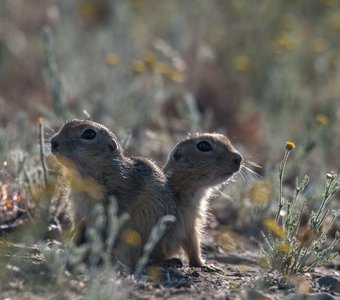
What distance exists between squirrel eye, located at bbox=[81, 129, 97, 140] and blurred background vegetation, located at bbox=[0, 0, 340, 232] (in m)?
2.52

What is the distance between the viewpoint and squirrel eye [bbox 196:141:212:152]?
6.47 m

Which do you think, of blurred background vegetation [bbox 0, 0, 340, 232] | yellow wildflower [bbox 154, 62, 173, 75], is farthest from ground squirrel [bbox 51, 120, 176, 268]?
yellow wildflower [bbox 154, 62, 173, 75]

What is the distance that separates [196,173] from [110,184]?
829 millimetres

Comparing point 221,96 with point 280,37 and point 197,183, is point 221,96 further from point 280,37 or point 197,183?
point 197,183

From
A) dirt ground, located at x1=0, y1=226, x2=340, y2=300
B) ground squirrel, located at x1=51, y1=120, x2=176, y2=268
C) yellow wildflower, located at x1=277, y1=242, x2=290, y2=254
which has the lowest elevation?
dirt ground, located at x1=0, y1=226, x2=340, y2=300

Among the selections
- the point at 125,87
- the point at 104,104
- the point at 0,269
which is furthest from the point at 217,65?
the point at 0,269

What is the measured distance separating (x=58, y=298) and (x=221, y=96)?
24.8ft

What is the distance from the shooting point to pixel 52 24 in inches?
525

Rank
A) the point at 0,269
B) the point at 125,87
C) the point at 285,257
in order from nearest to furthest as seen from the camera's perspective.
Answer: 1. the point at 0,269
2. the point at 285,257
3. the point at 125,87

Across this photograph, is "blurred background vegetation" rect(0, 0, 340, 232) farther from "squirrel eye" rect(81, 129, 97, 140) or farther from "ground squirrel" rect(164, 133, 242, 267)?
"squirrel eye" rect(81, 129, 97, 140)

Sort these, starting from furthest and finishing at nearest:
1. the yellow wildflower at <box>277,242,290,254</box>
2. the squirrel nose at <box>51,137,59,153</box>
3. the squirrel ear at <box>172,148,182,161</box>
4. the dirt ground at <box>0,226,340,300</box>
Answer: the squirrel ear at <box>172,148,182,161</box>, the squirrel nose at <box>51,137,59,153</box>, the yellow wildflower at <box>277,242,290,254</box>, the dirt ground at <box>0,226,340,300</box>

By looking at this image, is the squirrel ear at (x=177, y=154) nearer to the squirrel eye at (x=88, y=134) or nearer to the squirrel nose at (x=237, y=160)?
the squirrel nose at (x=237, y=160)

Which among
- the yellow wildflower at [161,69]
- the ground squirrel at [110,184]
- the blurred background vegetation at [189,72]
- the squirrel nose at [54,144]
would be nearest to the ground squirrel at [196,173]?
the ground squirrel at [110,184]

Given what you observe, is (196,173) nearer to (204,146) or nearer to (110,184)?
(204,146)
